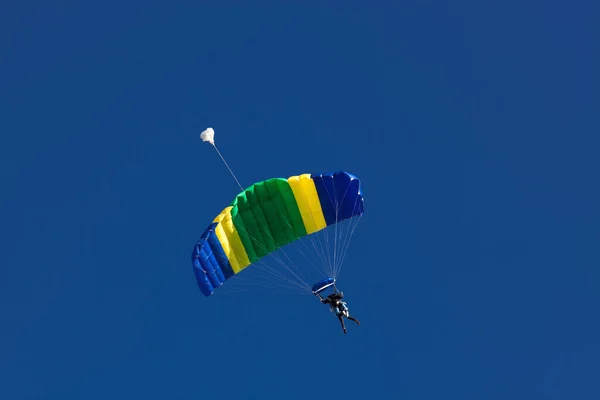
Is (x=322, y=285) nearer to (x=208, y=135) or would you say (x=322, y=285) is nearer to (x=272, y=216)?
(x=272, y=216)

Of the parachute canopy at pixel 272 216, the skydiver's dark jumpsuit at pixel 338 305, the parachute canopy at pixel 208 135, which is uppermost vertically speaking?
the parachute canopy at pixel 208 135

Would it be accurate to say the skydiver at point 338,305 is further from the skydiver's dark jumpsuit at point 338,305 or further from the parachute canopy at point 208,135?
the parachute canopy at point 208,135

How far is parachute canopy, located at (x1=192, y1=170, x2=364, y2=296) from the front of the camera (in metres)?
27.8

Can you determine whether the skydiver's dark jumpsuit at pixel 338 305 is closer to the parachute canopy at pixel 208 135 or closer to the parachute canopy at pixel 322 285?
the parachute canopy at pixel 322 285

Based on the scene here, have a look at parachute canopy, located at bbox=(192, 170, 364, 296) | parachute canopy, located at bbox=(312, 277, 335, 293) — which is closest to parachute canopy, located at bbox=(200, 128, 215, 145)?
parachute canopy, located at bbox=(192, 170, 364, 296)

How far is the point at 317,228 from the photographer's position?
94.4 ft

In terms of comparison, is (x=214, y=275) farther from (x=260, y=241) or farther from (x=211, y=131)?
(x=211, y=131)

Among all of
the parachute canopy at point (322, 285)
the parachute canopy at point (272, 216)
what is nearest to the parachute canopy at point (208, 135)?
the parachute canopy at point (272, 216)

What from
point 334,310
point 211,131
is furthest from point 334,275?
point 211,131

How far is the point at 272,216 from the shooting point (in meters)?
28.3

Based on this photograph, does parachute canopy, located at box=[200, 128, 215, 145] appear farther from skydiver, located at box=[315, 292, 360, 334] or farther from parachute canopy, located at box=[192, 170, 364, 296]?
skydiver, located at box=[315, 292, 360, 334]

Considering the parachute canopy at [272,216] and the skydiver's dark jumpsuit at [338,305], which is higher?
the parachute canopy at [272,216]

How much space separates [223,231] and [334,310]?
366 centimetres

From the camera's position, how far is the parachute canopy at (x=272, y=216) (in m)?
27.8
